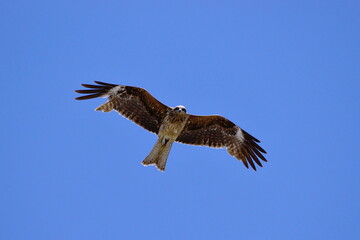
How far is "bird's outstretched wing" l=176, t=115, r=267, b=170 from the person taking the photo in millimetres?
13773

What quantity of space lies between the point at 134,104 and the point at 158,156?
56.7 inches

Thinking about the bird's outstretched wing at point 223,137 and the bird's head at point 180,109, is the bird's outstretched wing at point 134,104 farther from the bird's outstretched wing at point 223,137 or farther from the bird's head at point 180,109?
the bird's outstretched wing at point 223,137

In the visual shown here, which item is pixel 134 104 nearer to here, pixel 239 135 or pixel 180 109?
pixel 180 109

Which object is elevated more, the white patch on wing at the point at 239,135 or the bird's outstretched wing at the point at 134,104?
the white patch on wing at the point at 239,135

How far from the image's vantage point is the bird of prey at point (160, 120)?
13039 millimetres

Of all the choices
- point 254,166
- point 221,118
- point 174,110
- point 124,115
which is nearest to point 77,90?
point 124,115

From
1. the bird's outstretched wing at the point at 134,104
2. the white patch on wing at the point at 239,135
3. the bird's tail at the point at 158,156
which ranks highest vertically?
the white patch on wing at the point at 239,135

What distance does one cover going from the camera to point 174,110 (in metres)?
13.1

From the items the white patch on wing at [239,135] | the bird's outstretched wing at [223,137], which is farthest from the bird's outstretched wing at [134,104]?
the white patch on wing at [239,135]

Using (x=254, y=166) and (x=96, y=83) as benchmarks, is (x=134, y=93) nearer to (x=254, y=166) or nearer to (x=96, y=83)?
(x=96, y=83)

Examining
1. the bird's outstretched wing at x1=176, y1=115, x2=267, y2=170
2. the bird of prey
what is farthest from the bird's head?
the bird's outstretched wing at x1=176, y1=115, x2=267, y2=170

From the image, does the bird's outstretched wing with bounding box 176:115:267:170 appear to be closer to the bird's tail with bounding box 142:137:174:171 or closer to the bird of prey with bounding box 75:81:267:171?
the bird of prey with bounding box 75:81:267:171

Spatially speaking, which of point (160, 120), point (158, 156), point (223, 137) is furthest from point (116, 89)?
point (223, 137)

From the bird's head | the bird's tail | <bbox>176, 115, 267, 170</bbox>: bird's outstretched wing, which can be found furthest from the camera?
<bbox>176, 115, 267, 170</bbox>: bird's outstretched wing
